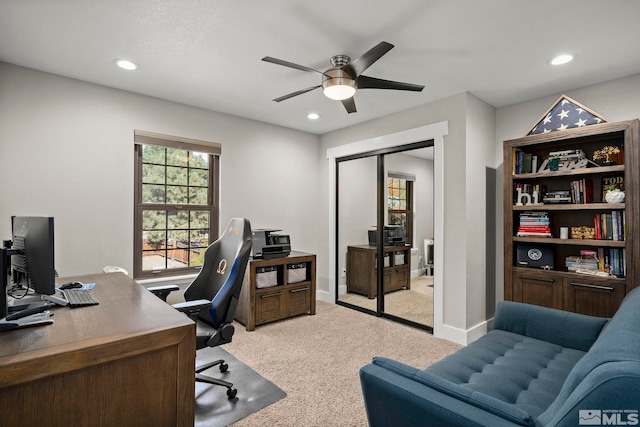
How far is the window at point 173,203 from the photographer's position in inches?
138

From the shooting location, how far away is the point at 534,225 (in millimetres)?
3146

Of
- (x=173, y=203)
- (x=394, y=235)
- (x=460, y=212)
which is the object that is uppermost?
(x=173, y=203)

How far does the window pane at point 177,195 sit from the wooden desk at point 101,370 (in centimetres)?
222

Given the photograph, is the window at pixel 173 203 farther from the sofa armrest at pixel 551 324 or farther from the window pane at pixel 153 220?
the sofa armrest at pixel 551 324

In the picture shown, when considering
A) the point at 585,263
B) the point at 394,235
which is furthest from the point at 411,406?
the point at 394,235

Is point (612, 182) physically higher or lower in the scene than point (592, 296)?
higher

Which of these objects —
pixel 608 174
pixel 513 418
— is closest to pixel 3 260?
pixel 513 418

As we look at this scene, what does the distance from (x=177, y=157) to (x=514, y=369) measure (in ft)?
12.1

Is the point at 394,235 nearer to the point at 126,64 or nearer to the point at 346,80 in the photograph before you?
the point at 346,80

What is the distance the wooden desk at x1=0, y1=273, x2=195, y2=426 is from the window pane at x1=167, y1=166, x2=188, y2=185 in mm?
2306

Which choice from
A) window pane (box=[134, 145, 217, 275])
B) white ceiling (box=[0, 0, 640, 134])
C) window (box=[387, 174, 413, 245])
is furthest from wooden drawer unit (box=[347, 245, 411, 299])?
window pane (box=[134, 145, 217, 275])

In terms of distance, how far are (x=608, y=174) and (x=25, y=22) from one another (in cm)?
469

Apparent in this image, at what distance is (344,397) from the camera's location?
228 centimetres

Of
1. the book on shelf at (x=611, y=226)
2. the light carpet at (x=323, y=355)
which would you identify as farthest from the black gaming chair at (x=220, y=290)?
the book on shelf at (x=611, y=226)
